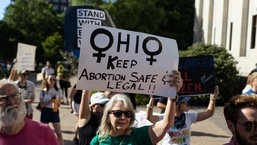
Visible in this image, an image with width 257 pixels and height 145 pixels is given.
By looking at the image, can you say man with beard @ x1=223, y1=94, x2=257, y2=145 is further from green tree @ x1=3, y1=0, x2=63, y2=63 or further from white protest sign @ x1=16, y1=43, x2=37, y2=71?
green tree @ x1=3, y1=0, x2=63, y2=63

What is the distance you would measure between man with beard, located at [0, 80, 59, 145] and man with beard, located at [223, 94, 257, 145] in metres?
1.64

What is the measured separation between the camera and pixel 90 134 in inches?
191

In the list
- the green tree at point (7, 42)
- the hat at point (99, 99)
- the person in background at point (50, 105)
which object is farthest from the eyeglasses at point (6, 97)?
the green tree at point (7, 42)

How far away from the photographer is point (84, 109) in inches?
179

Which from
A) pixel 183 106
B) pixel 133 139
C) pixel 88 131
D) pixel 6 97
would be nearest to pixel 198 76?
pixel 183 106

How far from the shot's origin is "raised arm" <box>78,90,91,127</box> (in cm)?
446

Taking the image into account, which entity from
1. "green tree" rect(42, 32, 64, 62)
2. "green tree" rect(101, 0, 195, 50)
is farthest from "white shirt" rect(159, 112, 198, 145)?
"green tree" rect(42, 32, 64, 62)

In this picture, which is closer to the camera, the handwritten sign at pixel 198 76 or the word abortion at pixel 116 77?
the word abortion at pixel 116 77

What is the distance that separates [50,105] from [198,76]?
4.18 m

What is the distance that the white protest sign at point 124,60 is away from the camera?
14.3 ft

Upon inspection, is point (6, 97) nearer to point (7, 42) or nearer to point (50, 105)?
point (50, 105)

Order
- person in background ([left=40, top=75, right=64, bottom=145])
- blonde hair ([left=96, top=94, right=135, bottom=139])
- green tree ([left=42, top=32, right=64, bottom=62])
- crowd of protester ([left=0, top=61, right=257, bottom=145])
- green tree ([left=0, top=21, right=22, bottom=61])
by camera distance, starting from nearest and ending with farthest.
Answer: crowd of protester ([left=0, top=61, right=257, bottom=145])
blonde hair ([left=96, top=94, right=135, bottom=139])
person in background ([left=40, top=75, right=64, bottom=145])
green tree ([left=42, top=32, right=64, bottom=62])
green tree ([left=0, top=21, right=22, bottom=61])

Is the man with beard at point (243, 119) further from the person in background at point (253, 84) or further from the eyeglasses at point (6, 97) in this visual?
the person in background at point (253, 84)

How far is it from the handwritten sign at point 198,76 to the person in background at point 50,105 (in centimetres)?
374
